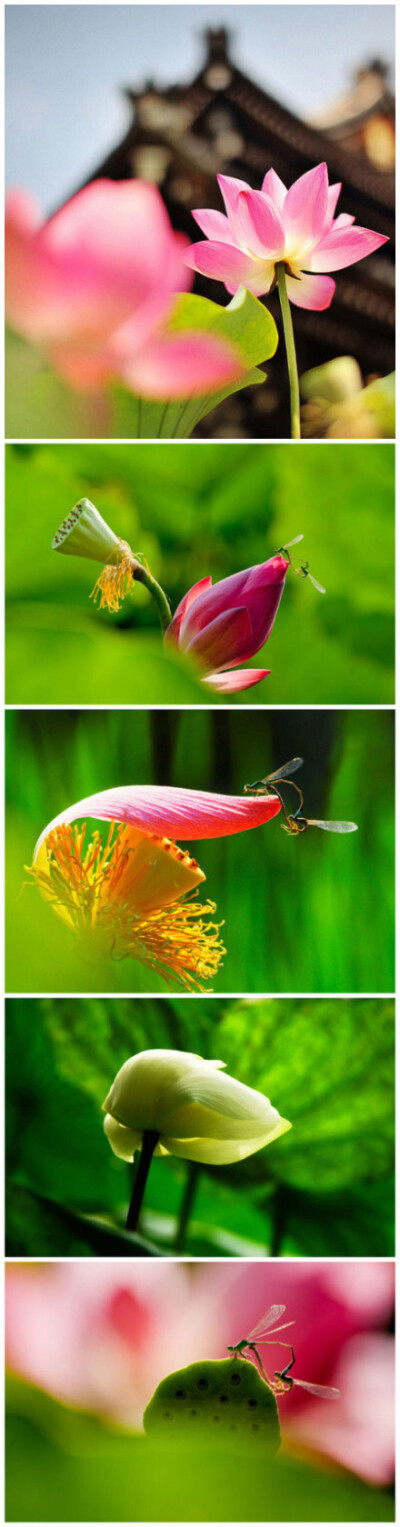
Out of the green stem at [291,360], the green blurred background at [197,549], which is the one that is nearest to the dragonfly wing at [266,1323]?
the green blurred background at [197,549]

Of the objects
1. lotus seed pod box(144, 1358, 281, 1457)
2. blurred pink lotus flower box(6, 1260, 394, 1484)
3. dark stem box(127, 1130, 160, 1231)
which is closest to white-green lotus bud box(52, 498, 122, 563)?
dark stem box(127, 1130, 160, 1231)

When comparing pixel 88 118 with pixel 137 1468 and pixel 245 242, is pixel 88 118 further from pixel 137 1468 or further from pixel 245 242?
pixel 137 1468

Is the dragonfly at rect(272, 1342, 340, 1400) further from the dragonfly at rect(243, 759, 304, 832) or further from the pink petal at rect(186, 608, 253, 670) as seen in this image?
the pink petal at rect(186, 608, 253, 670)

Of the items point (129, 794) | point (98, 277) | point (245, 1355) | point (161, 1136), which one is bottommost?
point (245, 1355)

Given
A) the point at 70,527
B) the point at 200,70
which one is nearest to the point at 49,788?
the point at 70,527

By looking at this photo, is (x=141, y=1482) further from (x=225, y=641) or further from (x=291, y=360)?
(x=291, y=360)

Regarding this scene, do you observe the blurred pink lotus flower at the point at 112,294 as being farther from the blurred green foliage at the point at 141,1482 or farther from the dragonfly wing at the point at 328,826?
the blurred green foliage at the point at 141,1482

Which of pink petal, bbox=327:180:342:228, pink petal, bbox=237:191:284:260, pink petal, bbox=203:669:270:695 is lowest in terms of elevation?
pink petal, bbox=203:669:270:695
